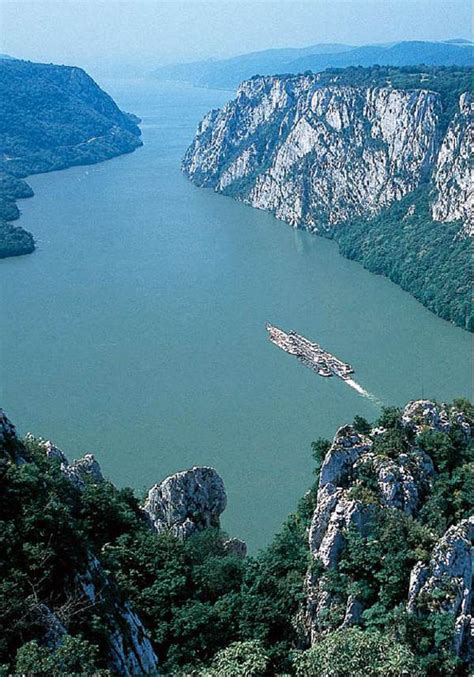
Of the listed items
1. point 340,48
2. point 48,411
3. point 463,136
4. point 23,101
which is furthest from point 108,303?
point 340,48

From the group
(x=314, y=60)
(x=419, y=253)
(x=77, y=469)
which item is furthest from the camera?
(x=314, y=60)

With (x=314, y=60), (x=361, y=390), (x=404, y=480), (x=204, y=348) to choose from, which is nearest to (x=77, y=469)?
(x=404, y=480)

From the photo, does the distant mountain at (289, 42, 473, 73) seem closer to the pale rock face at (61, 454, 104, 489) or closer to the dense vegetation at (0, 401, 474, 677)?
the pale rock face at (61, 454, 104, 489)

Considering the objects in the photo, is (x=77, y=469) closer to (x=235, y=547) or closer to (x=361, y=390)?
(x=235, y=547)

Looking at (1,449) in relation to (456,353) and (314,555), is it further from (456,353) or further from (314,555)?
(456,353)

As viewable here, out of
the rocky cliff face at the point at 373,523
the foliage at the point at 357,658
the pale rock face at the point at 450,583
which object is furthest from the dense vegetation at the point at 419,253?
the foliage at the point at 357,658

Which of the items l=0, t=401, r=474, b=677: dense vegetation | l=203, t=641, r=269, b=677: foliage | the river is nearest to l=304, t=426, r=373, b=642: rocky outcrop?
l=0, t=401, r=474, b=677: dense vegetation
